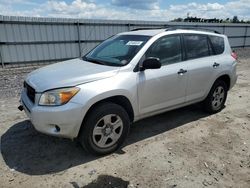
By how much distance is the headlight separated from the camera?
3.17 meters

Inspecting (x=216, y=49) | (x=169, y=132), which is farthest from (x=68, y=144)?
(x=216, y=49)

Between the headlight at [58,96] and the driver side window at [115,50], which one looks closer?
the headlight at [58,96]

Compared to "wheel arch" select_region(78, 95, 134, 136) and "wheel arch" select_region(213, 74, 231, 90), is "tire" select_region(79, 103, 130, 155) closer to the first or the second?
"wheel arch" select_region(78, 95, 134, 136)

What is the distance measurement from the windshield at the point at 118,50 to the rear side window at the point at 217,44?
175 centimetres

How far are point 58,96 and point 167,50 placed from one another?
2.06m

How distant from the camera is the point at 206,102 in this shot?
5.17 m

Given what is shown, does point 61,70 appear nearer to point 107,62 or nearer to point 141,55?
point 107,62

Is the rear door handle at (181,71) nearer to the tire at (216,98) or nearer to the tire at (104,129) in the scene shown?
the tire at (216,98)

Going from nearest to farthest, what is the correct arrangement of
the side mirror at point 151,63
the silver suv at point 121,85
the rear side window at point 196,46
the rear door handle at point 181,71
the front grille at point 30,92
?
1. the silver suv at point 121,85
2. the front grille at point 30,92
3. the side mirror at point 151,63
4. the rear door handle at point 181,71
5. the rear side window at point 196,46

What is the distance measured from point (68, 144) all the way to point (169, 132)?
178 cm

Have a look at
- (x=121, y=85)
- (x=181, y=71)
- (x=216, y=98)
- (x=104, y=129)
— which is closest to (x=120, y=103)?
(x=121, y=85)

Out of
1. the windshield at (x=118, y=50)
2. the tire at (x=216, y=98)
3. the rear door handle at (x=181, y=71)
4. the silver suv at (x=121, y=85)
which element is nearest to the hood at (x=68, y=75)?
the silver suv at (x=121, y=85)

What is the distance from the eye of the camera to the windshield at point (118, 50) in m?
3.91

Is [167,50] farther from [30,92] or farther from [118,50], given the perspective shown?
[30,92]
